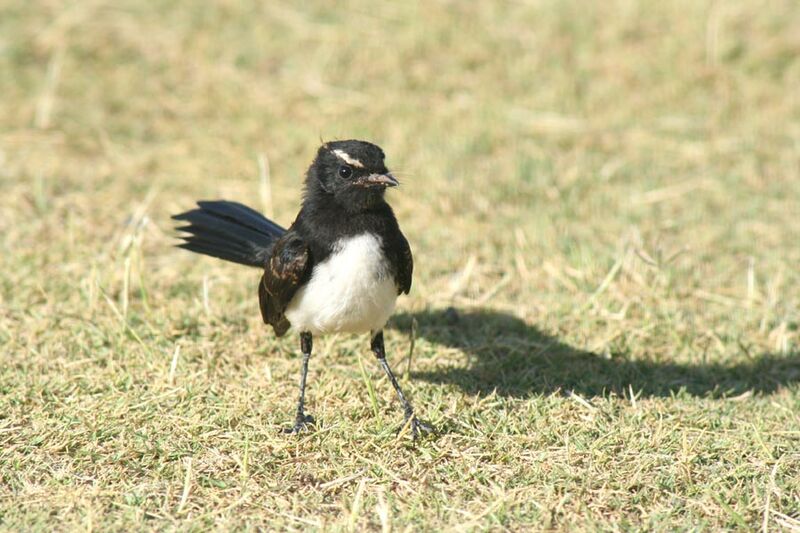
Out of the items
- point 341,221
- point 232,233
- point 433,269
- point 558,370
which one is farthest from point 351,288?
point 433,269

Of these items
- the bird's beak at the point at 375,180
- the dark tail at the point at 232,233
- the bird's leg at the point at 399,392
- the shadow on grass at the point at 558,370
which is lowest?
the shadow on grass at the point at 558,370

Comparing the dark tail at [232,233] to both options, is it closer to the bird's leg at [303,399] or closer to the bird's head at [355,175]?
the bird's leg at [303,399]

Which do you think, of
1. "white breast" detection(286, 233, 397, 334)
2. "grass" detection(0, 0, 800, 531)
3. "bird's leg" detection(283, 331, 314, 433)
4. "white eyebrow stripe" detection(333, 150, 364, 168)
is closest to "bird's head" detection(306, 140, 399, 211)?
"white eyebrow stripe" detection(333, 150, 364, 168)

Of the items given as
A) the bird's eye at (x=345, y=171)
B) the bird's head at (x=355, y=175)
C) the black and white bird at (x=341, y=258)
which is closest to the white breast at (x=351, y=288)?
the black and white bird at (x=341, y=258)

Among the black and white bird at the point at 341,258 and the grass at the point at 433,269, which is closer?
the grass at the point at 433,269

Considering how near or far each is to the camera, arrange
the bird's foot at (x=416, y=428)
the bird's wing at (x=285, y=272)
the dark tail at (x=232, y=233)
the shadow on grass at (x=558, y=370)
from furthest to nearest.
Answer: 1. the dark tail at (x=232, y=233)
2. the shadow on grass at (x=558, y=370)
3. the bird's wing at (x=285, y=272)
4. the bird's foot at (x=416, y=428)

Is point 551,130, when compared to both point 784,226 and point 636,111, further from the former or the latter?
point 784,226

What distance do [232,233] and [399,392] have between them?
150 cm

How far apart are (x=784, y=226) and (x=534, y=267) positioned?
6.90ft

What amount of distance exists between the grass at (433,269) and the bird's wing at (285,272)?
1.64 feet

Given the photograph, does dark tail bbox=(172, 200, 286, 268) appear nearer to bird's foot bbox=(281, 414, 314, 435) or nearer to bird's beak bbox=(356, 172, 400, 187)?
bird's beak bbox=(356, 172, 400, 187)

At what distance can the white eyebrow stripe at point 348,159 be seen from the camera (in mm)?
4953

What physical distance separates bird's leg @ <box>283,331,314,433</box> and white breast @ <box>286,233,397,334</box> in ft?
0.78

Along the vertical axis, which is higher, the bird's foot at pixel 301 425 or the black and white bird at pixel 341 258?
the black and white bird at pixel 341 258
